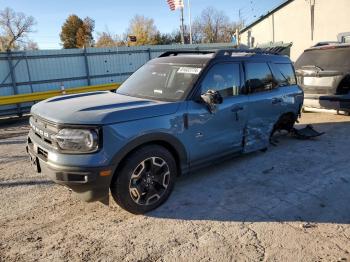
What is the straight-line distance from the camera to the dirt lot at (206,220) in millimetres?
3146

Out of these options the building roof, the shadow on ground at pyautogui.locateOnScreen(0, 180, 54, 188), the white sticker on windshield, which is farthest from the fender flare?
the building roof

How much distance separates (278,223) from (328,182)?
1.46 metres

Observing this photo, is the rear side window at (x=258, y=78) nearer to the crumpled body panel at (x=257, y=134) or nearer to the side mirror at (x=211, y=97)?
the crumpled body panel at (x=257, y=134)

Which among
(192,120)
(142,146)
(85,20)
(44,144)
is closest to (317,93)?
(192,120)

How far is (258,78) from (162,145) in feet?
7.61

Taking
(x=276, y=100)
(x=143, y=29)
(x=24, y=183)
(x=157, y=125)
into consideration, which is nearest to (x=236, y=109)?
(x=276, y=100)

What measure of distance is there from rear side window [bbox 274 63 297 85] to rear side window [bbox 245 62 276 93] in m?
0.26

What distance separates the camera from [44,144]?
371 cm

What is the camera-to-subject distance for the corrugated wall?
13.2 metres

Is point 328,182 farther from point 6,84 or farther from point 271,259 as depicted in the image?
point 6,84

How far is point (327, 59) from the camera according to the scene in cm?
809

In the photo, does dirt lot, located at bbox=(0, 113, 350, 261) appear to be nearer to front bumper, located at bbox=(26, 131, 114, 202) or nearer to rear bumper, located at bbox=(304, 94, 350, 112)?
front bumper, located at bbox=(26, 131, 114, 202)

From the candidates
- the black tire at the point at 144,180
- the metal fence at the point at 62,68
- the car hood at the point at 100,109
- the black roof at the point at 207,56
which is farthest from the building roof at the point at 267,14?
the black tire at the point at 144,180

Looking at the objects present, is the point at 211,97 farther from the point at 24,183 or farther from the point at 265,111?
the point at 24,183
